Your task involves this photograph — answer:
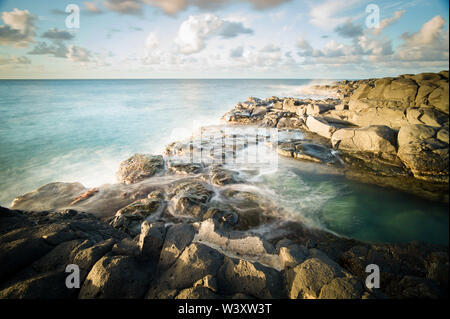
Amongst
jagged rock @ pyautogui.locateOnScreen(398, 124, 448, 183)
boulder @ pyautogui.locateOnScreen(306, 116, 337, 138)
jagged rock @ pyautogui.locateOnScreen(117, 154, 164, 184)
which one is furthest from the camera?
boulder @ pyautogui.locateOnScreen(306, 116, 337, 138)

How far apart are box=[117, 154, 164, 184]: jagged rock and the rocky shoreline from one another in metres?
0.07

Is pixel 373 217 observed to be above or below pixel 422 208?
below

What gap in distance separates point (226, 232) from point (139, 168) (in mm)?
7239

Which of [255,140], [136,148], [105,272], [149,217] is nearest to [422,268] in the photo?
[105,272]

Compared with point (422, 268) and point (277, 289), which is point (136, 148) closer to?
point (277, 289)

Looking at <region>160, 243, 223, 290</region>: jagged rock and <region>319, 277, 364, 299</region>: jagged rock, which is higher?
<region>319, 277, 364, 299</region>: jagged rock

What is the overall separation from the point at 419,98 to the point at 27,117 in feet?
115

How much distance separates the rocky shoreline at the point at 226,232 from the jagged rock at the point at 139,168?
66mm

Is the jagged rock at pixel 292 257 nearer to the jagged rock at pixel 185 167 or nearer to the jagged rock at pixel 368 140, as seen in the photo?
the jagged rock at pixel 185 167

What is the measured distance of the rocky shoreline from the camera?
2891 millimetres

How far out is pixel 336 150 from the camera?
34.2ft

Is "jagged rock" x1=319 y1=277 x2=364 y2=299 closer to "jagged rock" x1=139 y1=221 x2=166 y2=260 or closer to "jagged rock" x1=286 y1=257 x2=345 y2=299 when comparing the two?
"jagged rock" x1=286 y1=257 x2=345 y2=299

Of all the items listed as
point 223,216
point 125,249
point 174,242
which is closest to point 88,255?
point 125,249

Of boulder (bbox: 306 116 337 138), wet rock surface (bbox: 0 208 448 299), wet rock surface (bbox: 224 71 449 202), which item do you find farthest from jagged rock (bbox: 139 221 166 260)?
boulder (bbox: 306 116 337 138)
